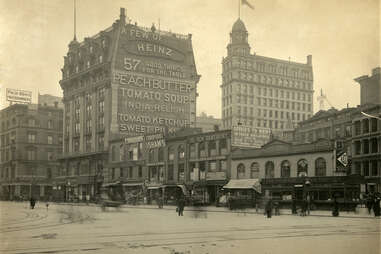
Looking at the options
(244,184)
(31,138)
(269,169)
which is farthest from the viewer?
(31,138)

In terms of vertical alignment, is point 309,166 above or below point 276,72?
below

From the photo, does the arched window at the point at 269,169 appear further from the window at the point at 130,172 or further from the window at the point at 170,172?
the window at the point at 130,172

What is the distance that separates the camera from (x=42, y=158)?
87062 millimetres

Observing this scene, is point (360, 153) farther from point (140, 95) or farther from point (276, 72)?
point (276, 72)

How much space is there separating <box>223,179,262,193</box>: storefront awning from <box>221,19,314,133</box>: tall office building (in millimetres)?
45617

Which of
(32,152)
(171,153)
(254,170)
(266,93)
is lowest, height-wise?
(254,170)

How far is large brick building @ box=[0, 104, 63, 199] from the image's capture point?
266 ft

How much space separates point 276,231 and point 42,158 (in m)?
72.7

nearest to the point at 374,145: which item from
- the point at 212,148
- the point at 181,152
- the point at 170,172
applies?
the point at 212,148

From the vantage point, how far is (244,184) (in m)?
48.3

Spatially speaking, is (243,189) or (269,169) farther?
(269,169)

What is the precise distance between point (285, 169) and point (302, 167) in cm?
192

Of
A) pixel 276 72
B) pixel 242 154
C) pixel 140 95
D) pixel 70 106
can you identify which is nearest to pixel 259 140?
pixel 242 154

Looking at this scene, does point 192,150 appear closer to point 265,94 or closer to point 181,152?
point 181,152
